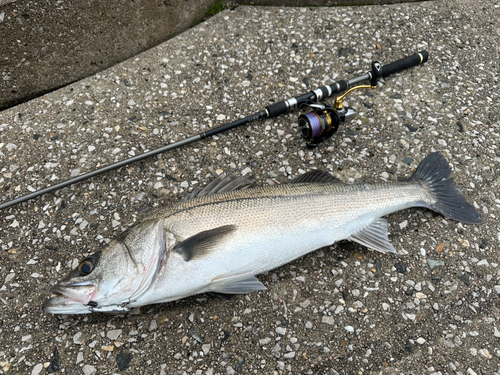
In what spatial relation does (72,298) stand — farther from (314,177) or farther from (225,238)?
(314,177)

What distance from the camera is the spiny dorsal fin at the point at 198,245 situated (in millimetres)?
2307

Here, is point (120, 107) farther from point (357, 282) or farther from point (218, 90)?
point (357, 282)

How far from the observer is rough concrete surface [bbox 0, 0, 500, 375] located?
2.45m

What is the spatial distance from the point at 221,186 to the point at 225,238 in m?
0.51

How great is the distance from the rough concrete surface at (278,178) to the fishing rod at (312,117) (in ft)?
0.50

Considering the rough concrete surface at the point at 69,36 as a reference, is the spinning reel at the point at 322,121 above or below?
below

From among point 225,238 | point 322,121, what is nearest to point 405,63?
point 322,121

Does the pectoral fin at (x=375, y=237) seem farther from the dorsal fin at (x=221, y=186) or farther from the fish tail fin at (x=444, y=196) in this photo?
the dorsal fin at (x=221, y=186)

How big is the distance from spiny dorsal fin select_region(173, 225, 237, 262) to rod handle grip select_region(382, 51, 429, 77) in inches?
110

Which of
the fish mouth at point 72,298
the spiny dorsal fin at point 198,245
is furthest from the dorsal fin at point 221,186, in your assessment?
the fish mouth at point 72,298

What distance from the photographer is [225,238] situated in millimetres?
2369

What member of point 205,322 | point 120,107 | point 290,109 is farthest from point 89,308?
point 290,109

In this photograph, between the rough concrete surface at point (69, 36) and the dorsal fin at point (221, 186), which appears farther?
the rough concrete surface at point (69, 36)

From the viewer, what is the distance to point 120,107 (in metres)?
3.64
